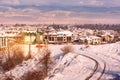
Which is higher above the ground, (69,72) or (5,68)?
(69,72)

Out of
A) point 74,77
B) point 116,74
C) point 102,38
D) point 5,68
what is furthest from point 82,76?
point 102,38

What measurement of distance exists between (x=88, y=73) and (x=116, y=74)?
2.11 meters

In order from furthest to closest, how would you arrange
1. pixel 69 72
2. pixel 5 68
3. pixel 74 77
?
pixel 5 68
pixel 69 72
pixel 74 77

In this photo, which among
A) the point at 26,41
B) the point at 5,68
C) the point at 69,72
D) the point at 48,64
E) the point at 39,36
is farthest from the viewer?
the point at 39,36

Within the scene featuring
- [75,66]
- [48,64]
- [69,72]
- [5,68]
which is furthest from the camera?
[5,68]

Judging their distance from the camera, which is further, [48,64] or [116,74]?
[48,64]

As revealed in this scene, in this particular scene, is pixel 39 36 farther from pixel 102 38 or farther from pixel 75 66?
pixel 75 66

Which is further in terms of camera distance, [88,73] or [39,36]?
[39,36]

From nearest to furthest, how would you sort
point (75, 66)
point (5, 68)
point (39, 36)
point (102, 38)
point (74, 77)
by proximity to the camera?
point (74, 77), point (75, 66), point (5, 68), point (39, 36), point (102, 38)

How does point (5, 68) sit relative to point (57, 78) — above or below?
below

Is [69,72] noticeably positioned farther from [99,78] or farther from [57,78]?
[99,78]

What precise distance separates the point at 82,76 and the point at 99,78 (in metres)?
1.60

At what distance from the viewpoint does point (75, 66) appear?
101 feet

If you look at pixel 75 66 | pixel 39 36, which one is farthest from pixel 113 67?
pixel 39 36
